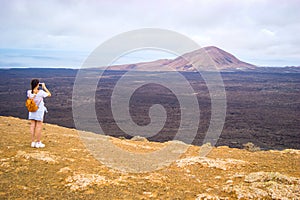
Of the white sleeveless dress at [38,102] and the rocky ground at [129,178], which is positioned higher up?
the white sleeveless dress at [38,102]

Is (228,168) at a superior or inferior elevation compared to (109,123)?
superior

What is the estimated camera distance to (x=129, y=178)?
581cm

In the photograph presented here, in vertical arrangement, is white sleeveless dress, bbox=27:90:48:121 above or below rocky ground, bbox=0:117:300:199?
above

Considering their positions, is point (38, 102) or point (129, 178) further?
point (38, 102)

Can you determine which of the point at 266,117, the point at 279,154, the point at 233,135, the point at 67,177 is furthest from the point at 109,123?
the point at 67,177

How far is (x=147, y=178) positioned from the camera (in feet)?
19.2

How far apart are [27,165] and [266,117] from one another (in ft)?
118

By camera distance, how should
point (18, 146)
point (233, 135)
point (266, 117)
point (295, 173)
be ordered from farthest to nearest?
point (266, 117) → point (233, 135) → point (18, 146) → point (295, 173)

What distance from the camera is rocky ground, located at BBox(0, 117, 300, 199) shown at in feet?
16.5

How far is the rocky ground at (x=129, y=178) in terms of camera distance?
16.5ft

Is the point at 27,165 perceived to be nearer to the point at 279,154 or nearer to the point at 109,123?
the point at 279,154

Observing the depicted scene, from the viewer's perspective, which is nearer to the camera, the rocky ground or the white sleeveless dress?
the rocky ground

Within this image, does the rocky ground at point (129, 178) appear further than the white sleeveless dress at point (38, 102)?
No

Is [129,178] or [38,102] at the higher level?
[38,102]
